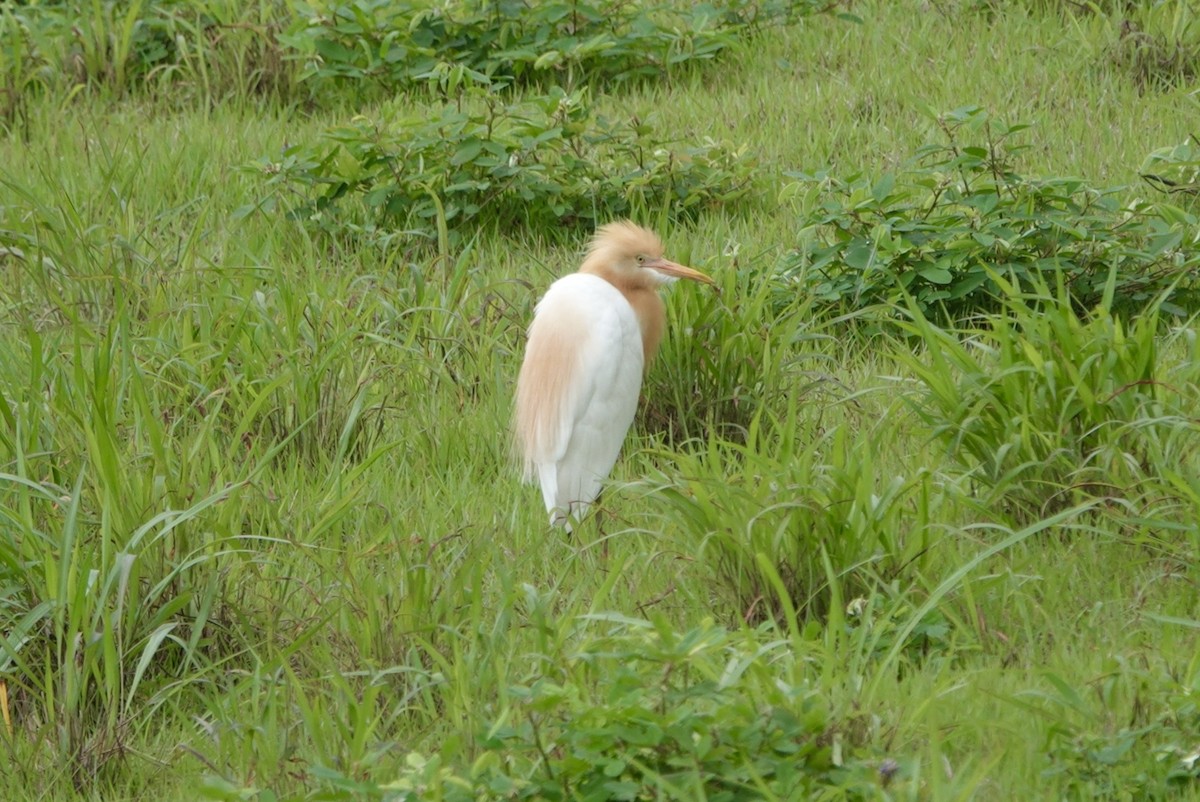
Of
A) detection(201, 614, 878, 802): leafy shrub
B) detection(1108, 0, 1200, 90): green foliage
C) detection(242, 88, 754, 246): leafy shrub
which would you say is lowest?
detection(201, 614, 878, 802): leafy shrub

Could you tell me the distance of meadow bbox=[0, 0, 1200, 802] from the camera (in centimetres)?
242

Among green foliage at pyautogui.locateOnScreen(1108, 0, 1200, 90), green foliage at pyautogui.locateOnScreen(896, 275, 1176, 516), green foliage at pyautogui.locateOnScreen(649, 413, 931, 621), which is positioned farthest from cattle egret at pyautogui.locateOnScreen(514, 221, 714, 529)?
green foliage at pyautogui.locateOnScreen(1108, 0, 1200, 90)

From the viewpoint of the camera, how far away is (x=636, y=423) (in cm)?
396

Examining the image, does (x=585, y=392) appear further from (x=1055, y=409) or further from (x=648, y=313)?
(x=1055, y=409)

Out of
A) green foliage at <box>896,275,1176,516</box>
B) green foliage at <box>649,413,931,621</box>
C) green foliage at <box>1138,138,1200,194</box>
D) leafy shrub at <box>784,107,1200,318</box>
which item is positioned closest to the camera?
green foliage at <box>649,413,931,621</box>

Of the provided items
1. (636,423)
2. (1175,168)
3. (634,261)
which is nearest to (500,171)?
(634,261)

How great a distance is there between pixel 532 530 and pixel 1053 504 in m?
1.11

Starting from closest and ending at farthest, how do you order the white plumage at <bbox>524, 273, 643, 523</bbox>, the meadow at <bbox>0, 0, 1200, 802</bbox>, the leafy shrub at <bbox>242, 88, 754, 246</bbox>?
the meadow at <bbox>0, 0, 1200, 802</bbox>, the white plumage at <bbox>524, 273, 643, 523</bbox>, the leafy shrub at <bbox>242, 88, 754, 246</bbox>

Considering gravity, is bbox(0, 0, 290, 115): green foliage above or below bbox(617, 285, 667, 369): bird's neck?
above

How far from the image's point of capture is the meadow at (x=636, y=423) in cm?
242

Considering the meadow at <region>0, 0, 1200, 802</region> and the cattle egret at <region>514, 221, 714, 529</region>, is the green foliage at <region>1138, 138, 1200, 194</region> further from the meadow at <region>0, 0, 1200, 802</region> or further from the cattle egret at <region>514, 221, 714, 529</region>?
the cattle egret at <region>514, 221, 714, 529</region>

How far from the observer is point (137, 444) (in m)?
3.25

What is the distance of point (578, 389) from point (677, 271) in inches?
17.2

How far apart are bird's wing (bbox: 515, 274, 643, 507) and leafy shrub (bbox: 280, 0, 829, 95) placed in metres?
2.23
